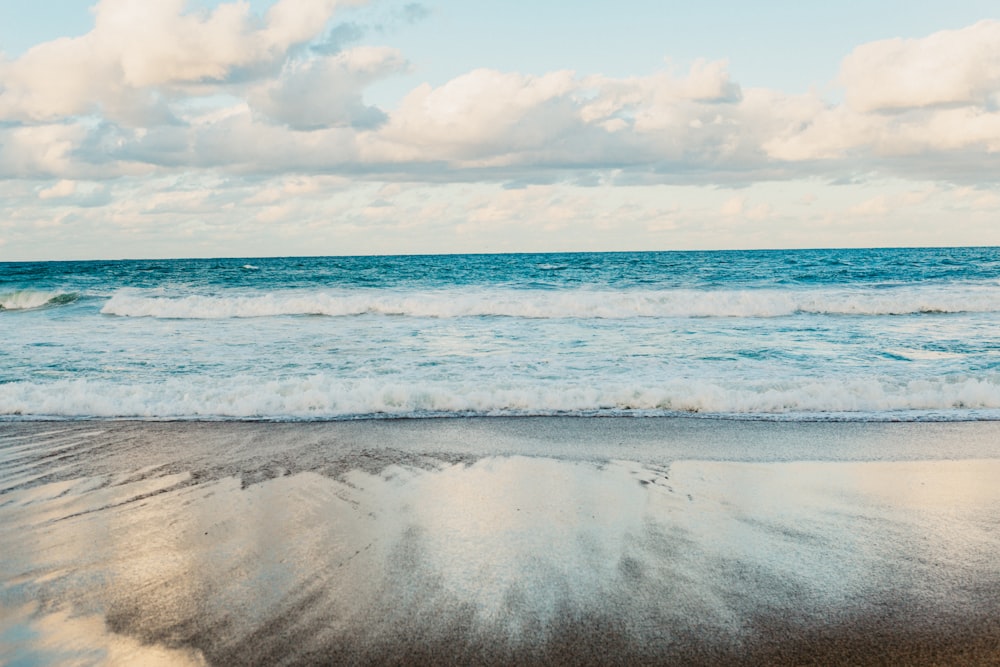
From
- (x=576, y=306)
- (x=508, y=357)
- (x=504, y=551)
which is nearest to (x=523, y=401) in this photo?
(x=508, y=357)

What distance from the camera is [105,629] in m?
Result: 3.36

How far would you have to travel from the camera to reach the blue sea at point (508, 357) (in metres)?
8.53

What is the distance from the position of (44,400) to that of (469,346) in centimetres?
723

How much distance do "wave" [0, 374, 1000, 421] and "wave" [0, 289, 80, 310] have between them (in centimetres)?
2096

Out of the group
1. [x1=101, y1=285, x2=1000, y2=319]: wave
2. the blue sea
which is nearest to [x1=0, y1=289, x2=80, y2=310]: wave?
the blue sea

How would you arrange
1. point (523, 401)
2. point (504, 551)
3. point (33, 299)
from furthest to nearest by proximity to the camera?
point (33, 299) < point (523, 401) < point (504, 551)

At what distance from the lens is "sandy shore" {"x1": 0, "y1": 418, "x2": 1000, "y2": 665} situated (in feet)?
10.6

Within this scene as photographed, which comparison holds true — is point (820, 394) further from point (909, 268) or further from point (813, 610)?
point (909, 268)

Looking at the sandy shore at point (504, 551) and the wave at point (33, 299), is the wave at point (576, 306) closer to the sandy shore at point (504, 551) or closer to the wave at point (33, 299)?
A: the wave at point (33, 299)

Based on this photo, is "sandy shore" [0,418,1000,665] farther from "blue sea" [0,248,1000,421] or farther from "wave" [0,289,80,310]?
"wave" [0,289,80,310]

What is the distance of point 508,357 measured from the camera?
40.4ft

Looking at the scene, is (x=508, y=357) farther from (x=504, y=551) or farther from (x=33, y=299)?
(x=33, y=299)

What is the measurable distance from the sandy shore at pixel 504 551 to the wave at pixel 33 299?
23.8 metres

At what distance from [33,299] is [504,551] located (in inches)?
1207
